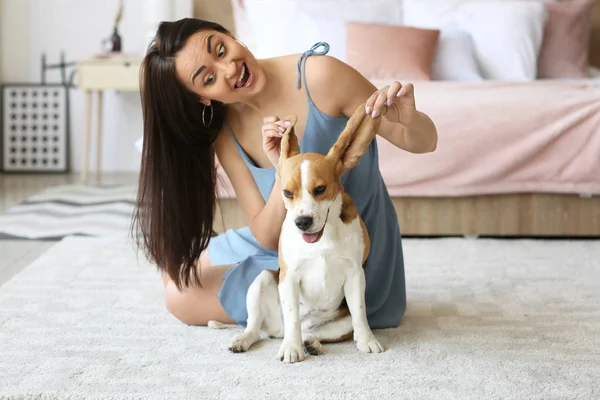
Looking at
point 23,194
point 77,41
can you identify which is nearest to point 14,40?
point 77,41

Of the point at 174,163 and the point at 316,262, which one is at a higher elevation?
the point at 174,163

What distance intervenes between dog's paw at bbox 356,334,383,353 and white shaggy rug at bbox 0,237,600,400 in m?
0.02

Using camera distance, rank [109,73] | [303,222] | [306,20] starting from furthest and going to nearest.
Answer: [109,73]
[306,20]
[303,222]

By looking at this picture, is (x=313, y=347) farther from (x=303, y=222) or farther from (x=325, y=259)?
(x=303, y=222)

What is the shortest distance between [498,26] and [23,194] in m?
2.46

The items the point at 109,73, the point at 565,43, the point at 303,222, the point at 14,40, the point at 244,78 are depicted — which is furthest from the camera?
the point at 14,40

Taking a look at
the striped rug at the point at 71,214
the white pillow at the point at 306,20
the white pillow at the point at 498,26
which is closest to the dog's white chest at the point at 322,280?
the striped rug at the point at 71,214

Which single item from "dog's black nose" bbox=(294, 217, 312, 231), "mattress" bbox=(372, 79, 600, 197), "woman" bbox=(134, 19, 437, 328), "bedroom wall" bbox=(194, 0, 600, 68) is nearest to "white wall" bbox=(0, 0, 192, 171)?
"bedroom wall" bbox=(194, 0, 600, 68)

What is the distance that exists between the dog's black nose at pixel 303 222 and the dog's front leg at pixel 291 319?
6.6 inches

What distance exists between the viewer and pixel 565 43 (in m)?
3.91

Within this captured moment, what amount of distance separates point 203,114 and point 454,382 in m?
0.80

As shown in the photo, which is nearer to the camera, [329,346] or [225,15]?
[329,346]

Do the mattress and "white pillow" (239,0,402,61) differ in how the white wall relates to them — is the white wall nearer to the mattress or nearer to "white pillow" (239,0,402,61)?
"white pillow" (239,0,402,61)

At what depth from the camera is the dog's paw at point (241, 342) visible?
168cm
